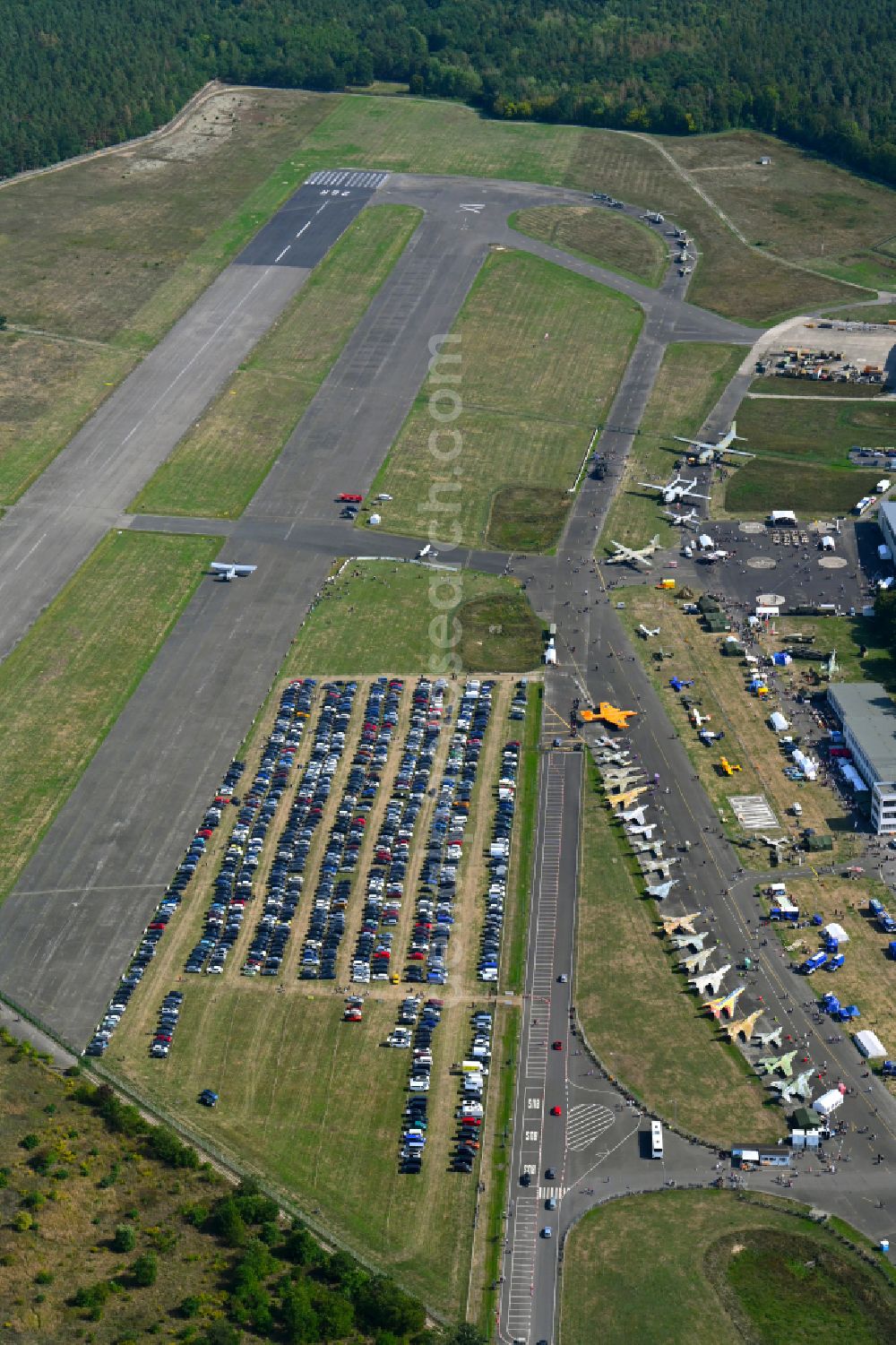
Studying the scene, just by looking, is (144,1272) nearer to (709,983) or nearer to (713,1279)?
(713,1279)

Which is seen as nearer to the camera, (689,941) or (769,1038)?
(769,1038)

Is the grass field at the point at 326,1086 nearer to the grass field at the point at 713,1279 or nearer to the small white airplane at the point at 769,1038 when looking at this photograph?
the grass field at the point at 713,1279

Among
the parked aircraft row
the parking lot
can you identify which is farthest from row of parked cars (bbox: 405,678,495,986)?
the parked aircraft row

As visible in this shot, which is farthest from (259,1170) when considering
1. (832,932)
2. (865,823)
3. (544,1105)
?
(865,823)

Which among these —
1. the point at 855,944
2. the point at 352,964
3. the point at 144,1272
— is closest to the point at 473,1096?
the point at 352,964

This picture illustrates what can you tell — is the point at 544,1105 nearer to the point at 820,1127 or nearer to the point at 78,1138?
the point at 820,1127

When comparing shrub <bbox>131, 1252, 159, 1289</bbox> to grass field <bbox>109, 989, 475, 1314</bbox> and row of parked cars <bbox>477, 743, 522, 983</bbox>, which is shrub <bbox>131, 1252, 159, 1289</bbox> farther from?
row of parked cars <bbox>477, 743, 522, 983</bbox>
